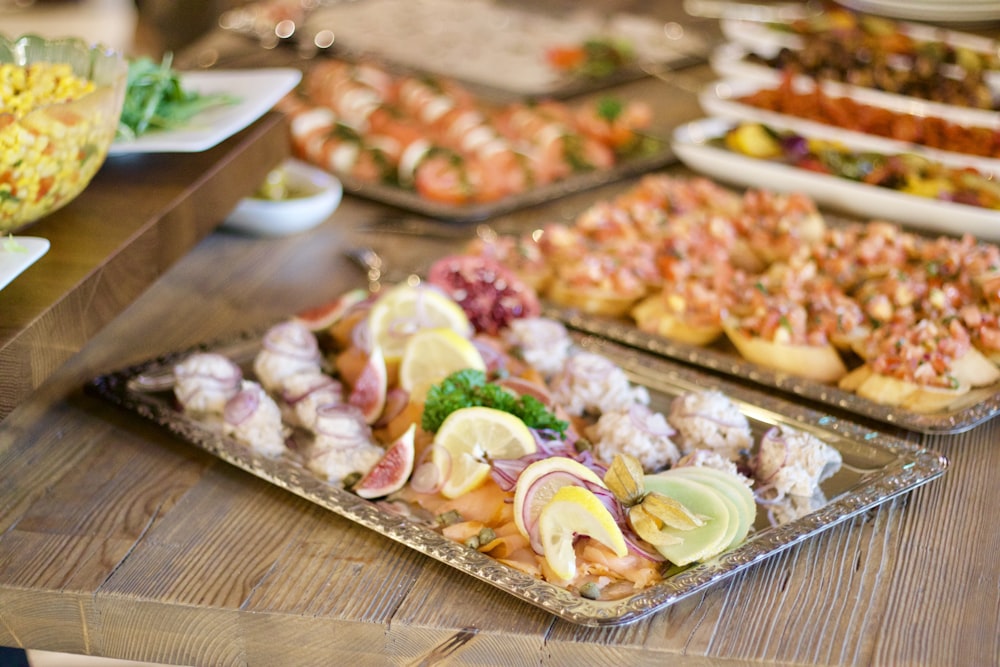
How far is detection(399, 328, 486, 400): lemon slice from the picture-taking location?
1.98 metres

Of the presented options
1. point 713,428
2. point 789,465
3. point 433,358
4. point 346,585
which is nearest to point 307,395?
point 433,358

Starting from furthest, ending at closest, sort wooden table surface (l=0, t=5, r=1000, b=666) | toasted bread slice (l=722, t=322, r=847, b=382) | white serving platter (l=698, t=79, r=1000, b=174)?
1. white serving platter (l=698, t=79, r=1000, b=174)
2. toasted bread slice (l=722, t=322, r=847, b=382)
3. wooden table surface (l=0, t=5, r=1000, b=666)

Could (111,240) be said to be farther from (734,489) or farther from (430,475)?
(734,489)

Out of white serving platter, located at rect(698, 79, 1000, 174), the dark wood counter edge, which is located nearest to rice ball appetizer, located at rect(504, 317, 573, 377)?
the dark wood counter edge

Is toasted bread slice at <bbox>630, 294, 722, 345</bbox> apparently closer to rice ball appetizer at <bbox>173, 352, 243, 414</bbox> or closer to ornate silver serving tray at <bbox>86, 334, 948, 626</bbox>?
ornate silver serving tray at <bbox>86, 334, 948, 626</bbox>

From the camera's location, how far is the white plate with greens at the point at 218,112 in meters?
2.28

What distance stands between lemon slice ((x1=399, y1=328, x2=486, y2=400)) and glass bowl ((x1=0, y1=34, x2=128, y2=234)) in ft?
2.16

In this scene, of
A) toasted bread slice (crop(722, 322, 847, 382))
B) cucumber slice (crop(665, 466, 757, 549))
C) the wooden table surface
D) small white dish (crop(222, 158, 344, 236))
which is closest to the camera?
the wooden table surface

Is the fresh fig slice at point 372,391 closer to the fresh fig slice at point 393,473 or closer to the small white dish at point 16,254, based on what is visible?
the fresh fig slice at point 393,473

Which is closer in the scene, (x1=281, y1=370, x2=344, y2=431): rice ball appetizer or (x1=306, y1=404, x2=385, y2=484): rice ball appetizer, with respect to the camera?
(x1=306, y1=404, x2=385, y2=484): rice ball appetizer

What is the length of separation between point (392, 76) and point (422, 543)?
294 cm

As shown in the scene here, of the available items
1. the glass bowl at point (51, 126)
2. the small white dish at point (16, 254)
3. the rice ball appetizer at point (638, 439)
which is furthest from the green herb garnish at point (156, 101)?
the rice ball appetizer at point (638, 439)

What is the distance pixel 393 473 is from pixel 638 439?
1.34 feet

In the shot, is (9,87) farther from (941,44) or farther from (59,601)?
(941,44)
